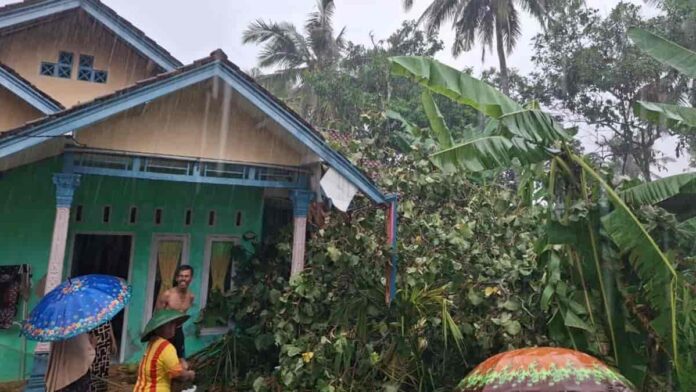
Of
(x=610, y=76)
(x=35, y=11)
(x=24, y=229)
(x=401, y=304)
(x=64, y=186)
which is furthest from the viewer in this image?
(x=610, y=76)

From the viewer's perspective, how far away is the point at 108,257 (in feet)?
25.4

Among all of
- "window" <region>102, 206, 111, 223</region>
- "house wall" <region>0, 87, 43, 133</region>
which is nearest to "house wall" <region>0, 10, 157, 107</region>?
"house wall" <region>0, 87, 43, 133</region>

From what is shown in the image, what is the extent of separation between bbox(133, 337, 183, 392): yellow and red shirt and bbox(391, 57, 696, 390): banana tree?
3215 mm

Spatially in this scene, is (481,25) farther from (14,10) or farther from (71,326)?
(71,326)

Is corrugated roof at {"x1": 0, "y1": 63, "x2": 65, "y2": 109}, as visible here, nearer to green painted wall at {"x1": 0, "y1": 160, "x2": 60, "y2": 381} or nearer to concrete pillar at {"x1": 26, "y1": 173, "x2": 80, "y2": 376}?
green painted wall at {"x1": 0, "y1": 160, "x2": 60, "y2": 381}

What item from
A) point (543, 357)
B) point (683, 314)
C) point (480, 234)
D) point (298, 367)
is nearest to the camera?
point (543, 357)

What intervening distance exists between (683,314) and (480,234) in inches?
116

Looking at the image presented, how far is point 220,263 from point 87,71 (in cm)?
411

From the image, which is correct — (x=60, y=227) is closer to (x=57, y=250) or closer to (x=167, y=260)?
(x=57, y=250)

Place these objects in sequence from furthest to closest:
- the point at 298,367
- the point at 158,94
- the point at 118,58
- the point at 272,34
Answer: the point at 272,34, the point at 118,58, the point at 158,94, the point at 298,367

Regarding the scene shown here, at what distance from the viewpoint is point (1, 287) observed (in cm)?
668

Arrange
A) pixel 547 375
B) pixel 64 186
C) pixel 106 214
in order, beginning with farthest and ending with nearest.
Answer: pixel 106 214, pixel 64 186, pixel 547 375

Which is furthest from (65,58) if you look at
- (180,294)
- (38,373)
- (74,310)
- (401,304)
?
(401,304)

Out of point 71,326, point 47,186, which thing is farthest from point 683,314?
point 47,186
